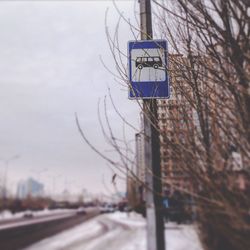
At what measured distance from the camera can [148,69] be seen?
12.0 feet

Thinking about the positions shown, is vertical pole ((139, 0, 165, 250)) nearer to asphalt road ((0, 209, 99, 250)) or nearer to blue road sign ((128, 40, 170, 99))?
blue road sign ((128, 40, 170, 99))

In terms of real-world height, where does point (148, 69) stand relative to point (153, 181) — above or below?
above

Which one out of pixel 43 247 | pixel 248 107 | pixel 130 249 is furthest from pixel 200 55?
pixel 43 247

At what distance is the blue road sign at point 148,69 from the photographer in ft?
11.7

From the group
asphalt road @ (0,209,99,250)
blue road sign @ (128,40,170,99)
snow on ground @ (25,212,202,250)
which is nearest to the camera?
blue road sign @ (128,40,170,99)

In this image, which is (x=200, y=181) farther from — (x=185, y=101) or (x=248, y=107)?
(x=185, y=101)

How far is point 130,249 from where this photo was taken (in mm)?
13320

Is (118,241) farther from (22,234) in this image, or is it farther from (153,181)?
(153,181)

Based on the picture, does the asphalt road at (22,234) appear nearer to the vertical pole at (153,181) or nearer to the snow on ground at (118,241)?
the snow on ground at (118,241)

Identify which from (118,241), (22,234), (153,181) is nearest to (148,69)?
(153,181)

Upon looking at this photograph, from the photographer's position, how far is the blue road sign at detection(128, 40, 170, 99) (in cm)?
356

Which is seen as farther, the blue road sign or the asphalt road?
the asphalt road

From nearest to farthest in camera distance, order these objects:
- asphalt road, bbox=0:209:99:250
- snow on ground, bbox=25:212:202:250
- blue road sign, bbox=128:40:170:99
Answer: blue road sign, bbox=128:40:170:99
snow on ground, bbox=25:212:202:250
asphalt road, bbox=0:209:99:250

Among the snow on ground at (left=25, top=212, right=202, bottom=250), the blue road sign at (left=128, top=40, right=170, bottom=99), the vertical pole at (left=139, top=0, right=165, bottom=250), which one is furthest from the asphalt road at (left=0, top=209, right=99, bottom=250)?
the blue road sign at (left=128, top=40, right=170, bottom=99)
